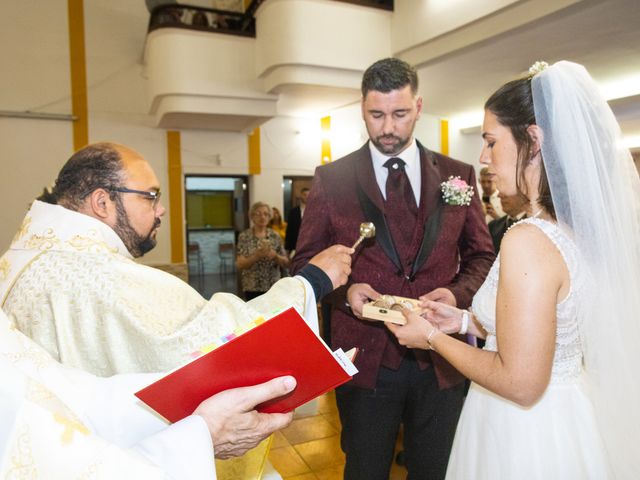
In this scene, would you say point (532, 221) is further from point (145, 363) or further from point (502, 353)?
point (145, 363)

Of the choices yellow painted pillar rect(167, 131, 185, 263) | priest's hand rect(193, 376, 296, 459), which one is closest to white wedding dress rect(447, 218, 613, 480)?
priest's hand rect(193, 376, 296, 459)

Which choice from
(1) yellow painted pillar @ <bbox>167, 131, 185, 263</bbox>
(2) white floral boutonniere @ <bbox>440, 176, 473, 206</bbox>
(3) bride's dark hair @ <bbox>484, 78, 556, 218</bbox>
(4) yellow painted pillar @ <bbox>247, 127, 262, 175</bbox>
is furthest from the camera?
(4) yellow painted pillar @ <bbox>247, 127, 262, 175</bbox>

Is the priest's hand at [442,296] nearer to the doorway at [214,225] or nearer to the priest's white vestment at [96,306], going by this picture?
the priest's white vestment at [96,306]

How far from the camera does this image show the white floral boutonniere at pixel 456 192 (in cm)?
206

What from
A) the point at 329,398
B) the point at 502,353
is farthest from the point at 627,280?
the point at 329,398

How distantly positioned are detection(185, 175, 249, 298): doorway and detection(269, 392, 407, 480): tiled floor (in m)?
6.60

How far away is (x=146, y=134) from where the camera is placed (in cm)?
959

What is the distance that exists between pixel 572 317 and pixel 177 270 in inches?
353

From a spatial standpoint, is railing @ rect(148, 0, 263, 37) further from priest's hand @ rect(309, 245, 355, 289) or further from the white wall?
priest's hand @ rect(309, 245, 355, 289)

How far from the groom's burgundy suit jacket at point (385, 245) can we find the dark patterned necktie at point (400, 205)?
0.13ft

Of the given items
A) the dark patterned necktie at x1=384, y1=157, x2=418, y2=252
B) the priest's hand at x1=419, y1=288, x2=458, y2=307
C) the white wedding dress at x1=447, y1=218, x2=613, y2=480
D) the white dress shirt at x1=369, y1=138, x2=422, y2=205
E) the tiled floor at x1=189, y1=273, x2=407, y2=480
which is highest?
the white dress shirt at x1=369, y1=138, x2=422, y2=205

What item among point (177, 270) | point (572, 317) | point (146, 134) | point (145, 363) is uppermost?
point (146, 134)

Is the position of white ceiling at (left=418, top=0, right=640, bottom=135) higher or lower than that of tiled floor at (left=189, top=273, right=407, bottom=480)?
higher

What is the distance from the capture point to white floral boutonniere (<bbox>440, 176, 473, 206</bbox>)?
2.06 metres
